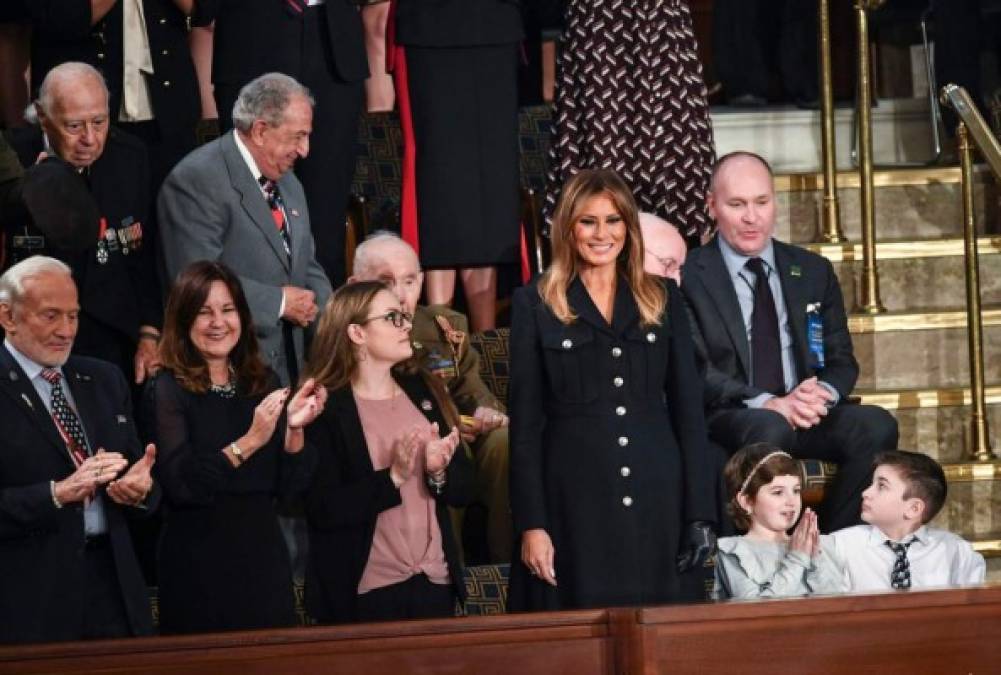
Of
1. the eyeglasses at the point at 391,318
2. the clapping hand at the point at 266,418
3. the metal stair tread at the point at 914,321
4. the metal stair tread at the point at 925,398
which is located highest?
the eyeglasses at the point at 391,318

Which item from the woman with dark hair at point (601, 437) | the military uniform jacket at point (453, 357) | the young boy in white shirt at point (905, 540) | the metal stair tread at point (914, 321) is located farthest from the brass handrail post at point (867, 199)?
the woman with dark hair at point (601, 437)

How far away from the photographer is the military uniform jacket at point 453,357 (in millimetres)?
5711

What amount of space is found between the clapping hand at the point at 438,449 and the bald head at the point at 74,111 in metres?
1.22

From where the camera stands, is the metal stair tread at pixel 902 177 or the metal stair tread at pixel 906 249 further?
the metal stair tread at pixel 902 177

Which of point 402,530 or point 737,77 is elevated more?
point 737,77

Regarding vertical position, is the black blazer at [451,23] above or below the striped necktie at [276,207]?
above

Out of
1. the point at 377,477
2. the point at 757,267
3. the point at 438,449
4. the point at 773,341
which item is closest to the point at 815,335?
the point at 773,341

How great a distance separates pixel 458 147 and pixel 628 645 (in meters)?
2.85

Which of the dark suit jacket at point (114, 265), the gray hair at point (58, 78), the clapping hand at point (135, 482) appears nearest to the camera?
the clapping hand at point (135, 482)

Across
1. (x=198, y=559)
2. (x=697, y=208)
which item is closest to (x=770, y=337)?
(x=697, y=208)

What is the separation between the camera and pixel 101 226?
5.44 m

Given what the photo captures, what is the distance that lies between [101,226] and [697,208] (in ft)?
6.11

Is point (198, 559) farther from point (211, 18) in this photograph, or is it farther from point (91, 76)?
point (211, 18)

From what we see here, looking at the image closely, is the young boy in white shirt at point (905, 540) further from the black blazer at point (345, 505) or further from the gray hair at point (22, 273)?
the gray hair at point (22, 273)
